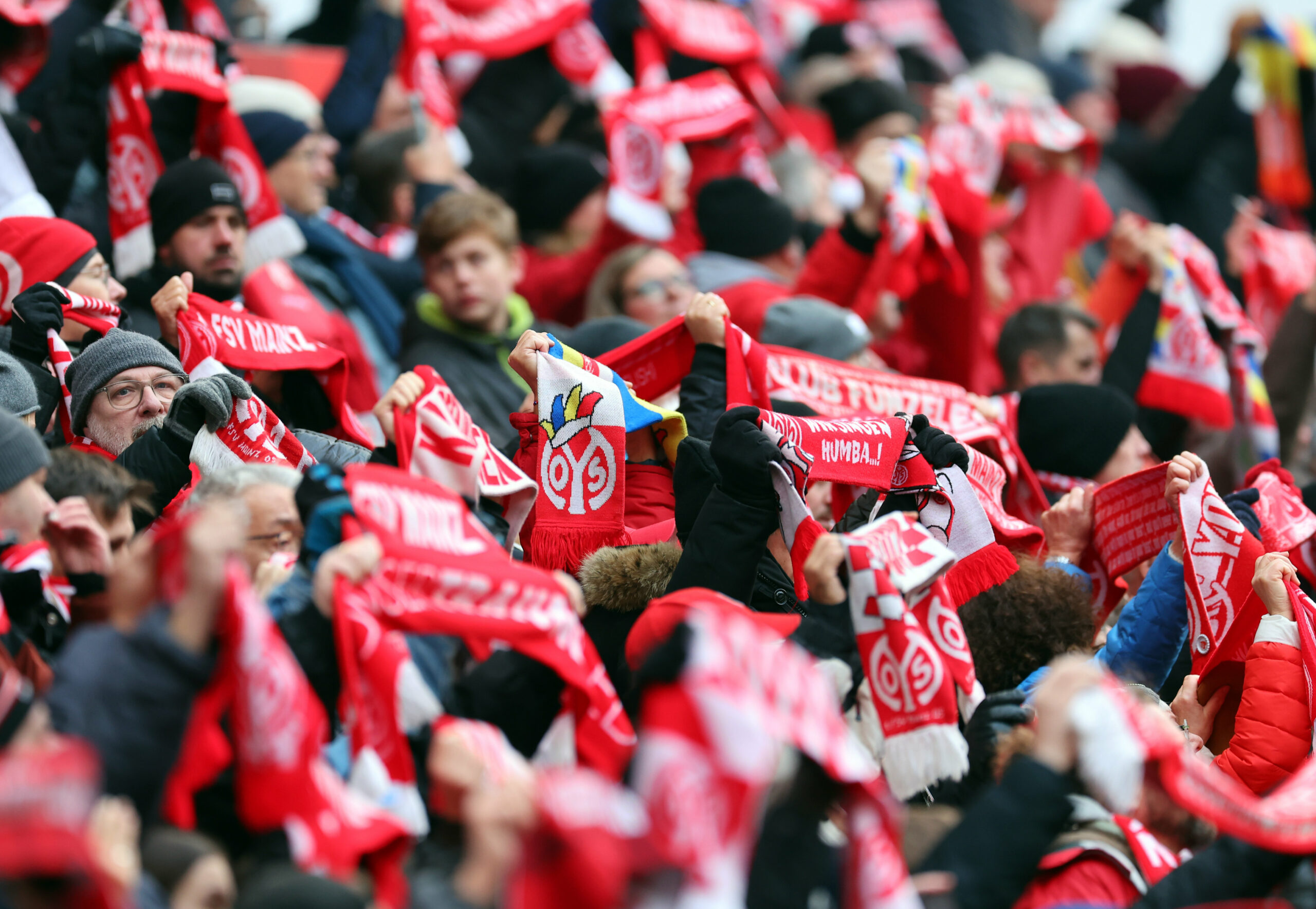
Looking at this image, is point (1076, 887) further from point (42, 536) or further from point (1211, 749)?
point (42, 536)

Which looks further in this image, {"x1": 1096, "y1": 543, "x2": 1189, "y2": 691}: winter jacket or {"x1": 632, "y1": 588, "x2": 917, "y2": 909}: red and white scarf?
{"x1": 1096, "y1": 543, "x2": 1189, "y2": 691}: winter jacket

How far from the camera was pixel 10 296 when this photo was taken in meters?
5.10

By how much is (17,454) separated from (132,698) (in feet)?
3.22

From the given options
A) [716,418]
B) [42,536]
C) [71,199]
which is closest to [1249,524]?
[716,418]

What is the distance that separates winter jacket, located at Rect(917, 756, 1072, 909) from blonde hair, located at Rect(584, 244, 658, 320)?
3629 mm

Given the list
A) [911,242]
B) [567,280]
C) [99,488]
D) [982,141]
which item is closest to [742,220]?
[567,280]

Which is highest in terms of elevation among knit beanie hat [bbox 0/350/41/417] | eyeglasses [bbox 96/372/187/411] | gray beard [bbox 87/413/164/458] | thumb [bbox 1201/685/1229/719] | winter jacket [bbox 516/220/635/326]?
knit beanie hat [bbox 0/350/41/417]

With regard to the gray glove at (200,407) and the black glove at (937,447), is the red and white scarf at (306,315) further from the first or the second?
the black glove at (937,447)

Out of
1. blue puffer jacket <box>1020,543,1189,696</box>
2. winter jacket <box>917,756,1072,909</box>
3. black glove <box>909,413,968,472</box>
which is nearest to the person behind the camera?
winter jacket <box>917,756,1072,909</box>

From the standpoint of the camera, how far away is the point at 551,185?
24.4ft

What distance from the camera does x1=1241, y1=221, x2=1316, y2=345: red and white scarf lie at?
812 cm

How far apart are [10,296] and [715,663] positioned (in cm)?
332

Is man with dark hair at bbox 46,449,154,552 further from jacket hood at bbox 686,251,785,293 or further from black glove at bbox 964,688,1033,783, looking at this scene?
jacket hood at bbox 686,251,785,293

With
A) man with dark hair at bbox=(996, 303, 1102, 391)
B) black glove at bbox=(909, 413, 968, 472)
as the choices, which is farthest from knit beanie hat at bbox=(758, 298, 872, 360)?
black glove at bbox=(909, 413, 968, 472)
